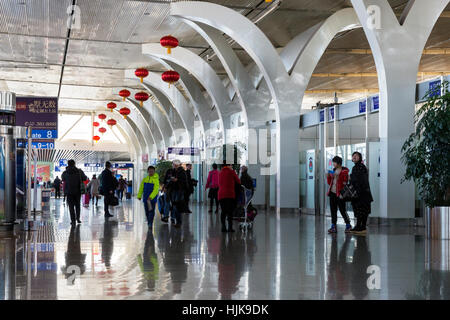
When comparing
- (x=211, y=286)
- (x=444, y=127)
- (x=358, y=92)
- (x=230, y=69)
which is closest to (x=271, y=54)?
(x=230, y=69)

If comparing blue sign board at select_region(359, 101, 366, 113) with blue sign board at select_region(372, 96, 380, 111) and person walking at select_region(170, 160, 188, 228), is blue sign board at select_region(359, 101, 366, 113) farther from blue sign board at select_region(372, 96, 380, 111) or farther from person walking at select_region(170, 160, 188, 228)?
person walking at select_region(170, 160, 188, 228)

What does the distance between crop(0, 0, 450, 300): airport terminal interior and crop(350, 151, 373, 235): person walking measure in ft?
0.08

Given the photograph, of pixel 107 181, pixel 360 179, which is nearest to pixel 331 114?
pixel 107 181

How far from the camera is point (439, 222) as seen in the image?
1040cm

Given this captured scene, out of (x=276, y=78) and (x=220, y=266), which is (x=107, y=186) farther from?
(x=220, y=266)

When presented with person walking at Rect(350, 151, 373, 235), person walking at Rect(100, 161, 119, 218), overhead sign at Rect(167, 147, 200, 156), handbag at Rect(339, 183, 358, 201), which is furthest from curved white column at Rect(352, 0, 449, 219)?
overhead sign at Rect(167, 147, 200, 156)

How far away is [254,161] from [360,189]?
443 inches

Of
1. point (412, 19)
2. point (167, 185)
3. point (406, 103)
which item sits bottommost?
point (167, 185)

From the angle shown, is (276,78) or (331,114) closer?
(331,114)

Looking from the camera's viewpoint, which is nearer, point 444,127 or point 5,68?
point 444,127

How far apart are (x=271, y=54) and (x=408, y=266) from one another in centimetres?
1250

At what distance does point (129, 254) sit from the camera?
8.16 meters
